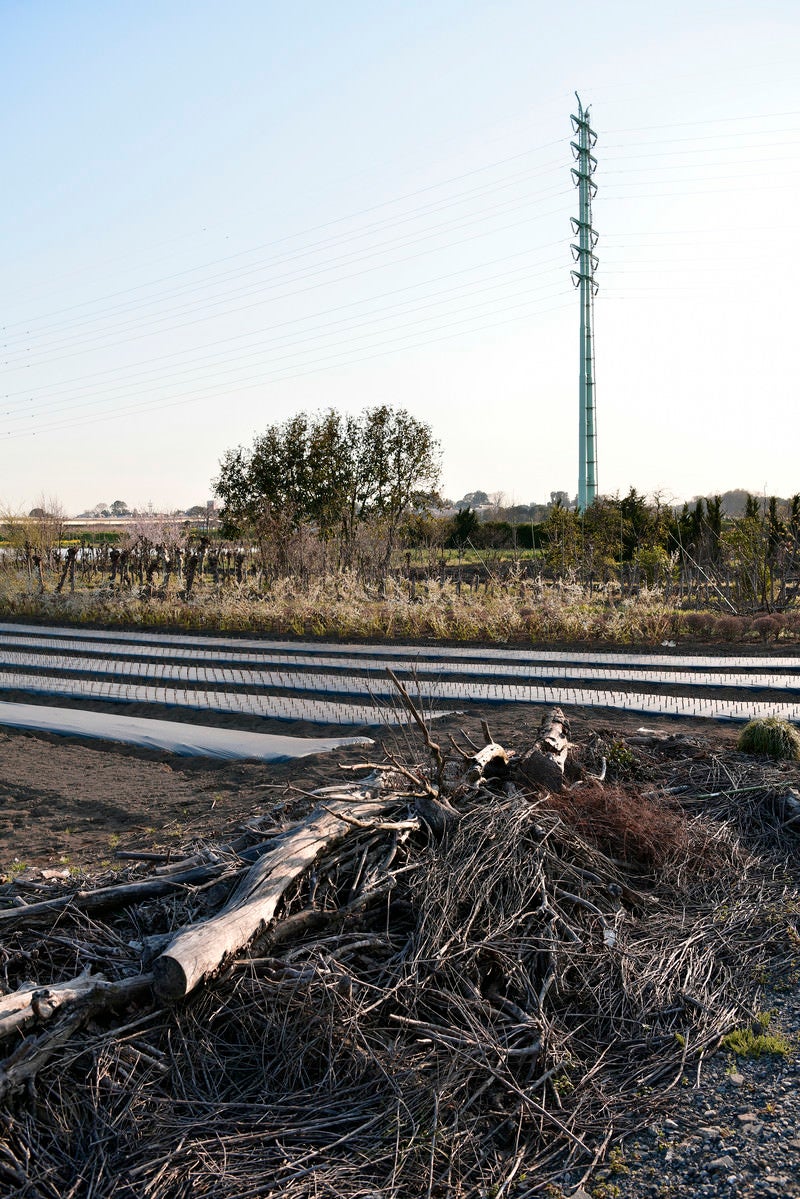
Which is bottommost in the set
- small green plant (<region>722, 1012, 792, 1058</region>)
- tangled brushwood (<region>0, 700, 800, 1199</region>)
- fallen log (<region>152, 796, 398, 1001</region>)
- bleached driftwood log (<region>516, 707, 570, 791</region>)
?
small green plant (<region>722, 1012, 792, 1058</region>)

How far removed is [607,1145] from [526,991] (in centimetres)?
63

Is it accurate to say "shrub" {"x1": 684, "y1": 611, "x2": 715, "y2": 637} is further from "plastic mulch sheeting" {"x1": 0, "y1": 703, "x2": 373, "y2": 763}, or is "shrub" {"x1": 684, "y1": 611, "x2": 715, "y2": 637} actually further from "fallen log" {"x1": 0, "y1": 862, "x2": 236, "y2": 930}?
"fallen log" {"x1": 0, "y1": 862, "x2": 236, "y2": 930}

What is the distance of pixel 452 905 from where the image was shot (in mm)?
3467

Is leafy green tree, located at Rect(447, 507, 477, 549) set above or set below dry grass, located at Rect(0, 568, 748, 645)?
above

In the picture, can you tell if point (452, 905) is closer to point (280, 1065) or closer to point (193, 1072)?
point (280, 1065)

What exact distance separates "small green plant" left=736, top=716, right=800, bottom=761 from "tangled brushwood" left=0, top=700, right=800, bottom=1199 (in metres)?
1.55

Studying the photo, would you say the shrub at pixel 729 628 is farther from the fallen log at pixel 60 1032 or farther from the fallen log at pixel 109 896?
the fallen log at pixel 60 1032

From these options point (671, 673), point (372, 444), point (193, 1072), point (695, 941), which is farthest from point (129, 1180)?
point (372, 444)

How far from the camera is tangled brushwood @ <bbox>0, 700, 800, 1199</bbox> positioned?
8.49 ft

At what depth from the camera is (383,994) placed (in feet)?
10.2

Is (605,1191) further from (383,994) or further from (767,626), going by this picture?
(767,626)

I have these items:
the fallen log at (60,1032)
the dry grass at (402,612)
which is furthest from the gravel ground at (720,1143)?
the dry grass at (402,612)

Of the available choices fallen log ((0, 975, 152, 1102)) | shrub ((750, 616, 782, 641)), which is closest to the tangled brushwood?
fallen log ((0, 975, 152, 1102))

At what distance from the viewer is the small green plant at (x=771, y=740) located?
590 centimetres
